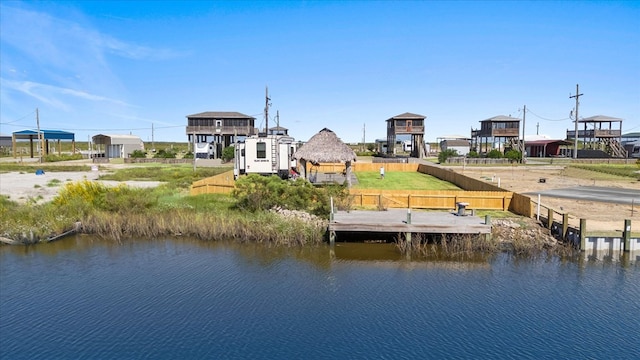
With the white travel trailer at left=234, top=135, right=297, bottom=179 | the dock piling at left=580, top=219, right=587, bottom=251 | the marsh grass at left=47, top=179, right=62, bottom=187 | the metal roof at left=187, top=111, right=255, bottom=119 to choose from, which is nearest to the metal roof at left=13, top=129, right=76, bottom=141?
the metal roof at left=187, top=111, right=255, bottom=119

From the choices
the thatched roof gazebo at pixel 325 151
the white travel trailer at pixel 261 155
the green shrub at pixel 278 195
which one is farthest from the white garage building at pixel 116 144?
the green shrub at pixel 278 195

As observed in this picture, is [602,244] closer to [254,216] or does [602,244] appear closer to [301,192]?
[301,192]

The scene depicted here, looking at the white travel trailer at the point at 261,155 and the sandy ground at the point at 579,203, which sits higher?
the white travel trailer at the point at 261,155

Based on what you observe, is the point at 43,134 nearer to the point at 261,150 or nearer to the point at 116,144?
the point at 116,144

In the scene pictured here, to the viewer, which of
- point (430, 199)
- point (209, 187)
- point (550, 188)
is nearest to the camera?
point (430, 199)

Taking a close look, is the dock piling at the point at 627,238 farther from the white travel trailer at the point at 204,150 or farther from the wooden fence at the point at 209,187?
the white travel trailer at the point at 204,150

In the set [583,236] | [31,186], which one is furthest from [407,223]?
[31,186]

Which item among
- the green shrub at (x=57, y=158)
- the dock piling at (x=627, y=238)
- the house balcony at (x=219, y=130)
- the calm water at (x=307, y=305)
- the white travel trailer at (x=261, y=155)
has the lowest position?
the calm water at (x=307, y=305)
